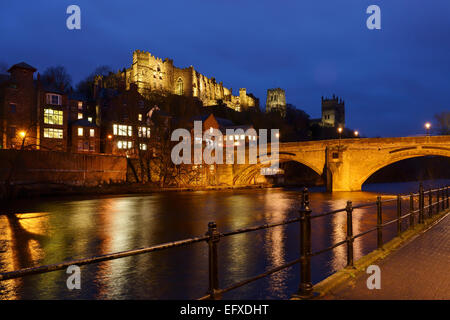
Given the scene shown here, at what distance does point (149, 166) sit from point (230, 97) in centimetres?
8228

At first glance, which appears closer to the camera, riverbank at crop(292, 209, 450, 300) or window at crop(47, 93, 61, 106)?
riverbank at crop(292, 209, 450, 300)

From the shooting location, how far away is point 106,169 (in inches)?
1725

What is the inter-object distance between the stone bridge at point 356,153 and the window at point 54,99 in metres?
31.4

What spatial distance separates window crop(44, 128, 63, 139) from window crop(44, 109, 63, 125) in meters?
0.97

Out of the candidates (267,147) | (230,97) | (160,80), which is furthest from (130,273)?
(230,97)

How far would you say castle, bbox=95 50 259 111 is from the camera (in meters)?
102

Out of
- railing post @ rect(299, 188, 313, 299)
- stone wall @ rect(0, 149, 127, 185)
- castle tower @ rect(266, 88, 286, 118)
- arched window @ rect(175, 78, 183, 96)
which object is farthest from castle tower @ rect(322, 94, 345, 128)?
railing post @ rect(299, 188, 313, 299)

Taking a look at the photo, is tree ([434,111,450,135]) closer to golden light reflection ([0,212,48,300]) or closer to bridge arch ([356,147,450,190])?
bridge arch ([356,147,450,190])

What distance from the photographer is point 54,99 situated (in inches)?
1885

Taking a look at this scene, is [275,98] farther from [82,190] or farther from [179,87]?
[82,190]

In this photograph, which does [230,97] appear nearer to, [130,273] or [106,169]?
[106,169]

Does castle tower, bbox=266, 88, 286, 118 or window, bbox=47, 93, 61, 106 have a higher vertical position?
castle tower, bbox=266, 88, 286, 118

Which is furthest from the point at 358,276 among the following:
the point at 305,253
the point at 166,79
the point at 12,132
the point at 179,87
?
the point at 179,87

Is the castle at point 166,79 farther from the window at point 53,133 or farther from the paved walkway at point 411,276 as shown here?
the paved walkway at point 411,276
